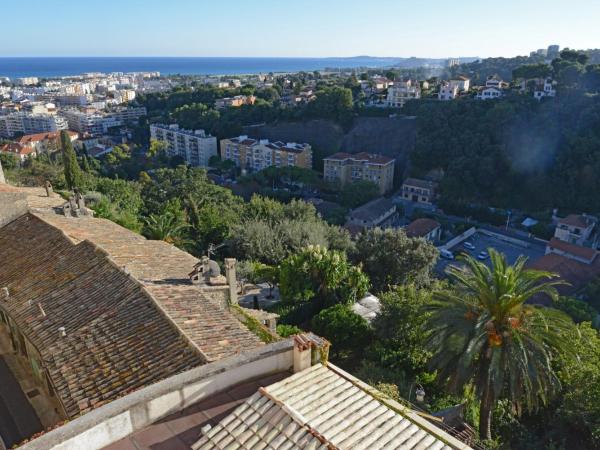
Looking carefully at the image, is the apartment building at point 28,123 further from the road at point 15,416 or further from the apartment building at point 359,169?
the road at point 15,416

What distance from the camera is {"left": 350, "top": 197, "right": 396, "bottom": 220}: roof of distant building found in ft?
207

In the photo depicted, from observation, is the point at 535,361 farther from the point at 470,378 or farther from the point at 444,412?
the point at 444,412

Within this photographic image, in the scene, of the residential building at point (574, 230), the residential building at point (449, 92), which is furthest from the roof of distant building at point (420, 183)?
the residential building at point (449, 92)

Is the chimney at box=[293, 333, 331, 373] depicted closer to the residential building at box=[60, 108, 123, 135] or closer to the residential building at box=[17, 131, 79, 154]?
the residential building at box=[17, 131, 79, 154]

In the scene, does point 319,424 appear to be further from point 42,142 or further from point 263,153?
point 42,142

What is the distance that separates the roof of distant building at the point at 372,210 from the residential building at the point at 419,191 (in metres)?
10.6

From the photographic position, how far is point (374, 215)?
63.6 metres

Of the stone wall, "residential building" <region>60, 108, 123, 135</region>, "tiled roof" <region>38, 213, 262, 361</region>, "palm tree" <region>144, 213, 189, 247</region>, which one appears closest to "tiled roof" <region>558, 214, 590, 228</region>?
"palm tree" <region>144, 213, 189, 247</region>

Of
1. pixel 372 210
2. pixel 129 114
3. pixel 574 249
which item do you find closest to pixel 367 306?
pixel 574 249

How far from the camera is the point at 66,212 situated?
810 inches

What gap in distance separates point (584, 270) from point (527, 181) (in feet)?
102

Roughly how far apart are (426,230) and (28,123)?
5115 inches

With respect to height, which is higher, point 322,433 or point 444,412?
point 322,433

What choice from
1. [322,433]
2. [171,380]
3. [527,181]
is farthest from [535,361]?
[527,181]
